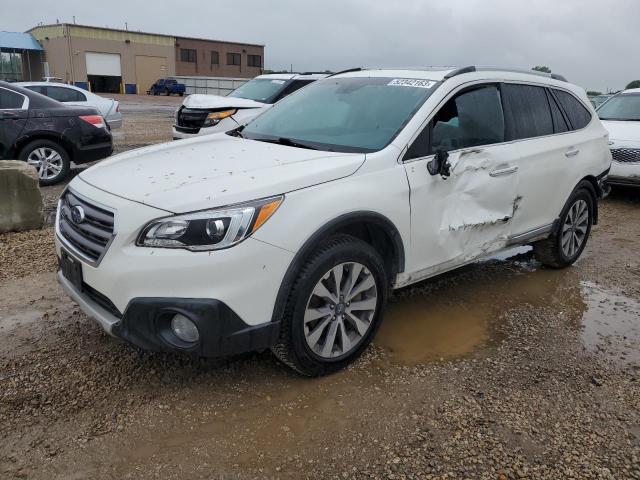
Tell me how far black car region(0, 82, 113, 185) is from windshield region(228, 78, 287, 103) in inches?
114

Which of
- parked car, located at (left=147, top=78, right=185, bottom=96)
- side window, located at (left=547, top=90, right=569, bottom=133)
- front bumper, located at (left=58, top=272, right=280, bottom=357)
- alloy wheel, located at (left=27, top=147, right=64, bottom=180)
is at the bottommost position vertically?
parked car, located at (left=147, top=78, right=185, bottom=96)

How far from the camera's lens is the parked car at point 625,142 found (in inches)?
328

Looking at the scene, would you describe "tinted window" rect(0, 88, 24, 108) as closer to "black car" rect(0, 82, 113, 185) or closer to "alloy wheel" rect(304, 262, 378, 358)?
"black car" rect(0, 82, 113, 185)

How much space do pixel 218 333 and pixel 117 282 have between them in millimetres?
562

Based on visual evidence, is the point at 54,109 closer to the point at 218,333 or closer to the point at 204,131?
the point at 204,131

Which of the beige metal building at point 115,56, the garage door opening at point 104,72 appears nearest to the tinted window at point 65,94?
the beige metal building at point 115,56

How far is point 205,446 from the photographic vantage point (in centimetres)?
269

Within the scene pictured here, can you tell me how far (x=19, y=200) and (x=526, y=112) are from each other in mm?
5079

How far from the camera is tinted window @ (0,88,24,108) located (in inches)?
304

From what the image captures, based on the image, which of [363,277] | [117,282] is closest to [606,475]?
[363,277]

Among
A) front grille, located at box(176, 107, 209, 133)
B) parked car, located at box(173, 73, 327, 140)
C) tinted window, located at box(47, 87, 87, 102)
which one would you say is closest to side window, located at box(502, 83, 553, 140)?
parked car, located at box(173, 73, 327, 140)

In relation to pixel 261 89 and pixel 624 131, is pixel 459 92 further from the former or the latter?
pixel 261 89

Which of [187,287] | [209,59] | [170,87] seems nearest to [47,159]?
[187,287]

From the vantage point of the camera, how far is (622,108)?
9.60m
